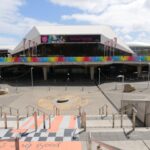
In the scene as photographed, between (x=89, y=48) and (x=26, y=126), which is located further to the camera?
(x=89, y=48)

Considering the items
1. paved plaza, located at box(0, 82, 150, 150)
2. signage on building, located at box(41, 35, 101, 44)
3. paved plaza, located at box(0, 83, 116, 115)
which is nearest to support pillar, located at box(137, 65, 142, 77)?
paved plaza, located at box(0, 82, 150, 150)

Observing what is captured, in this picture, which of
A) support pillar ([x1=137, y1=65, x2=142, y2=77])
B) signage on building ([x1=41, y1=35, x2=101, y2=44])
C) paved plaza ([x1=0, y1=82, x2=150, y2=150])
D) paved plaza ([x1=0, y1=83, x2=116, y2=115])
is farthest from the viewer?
signage on building ([x1=41, y1=35, x2=101, y2=44])

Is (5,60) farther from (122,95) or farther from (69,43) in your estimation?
(122,95)

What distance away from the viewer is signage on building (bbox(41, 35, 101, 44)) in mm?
50906

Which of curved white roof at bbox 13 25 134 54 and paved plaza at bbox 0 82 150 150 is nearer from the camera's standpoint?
paved plaza at bbox 0 82 150 150

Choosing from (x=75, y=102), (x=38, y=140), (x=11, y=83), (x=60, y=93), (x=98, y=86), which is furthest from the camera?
(x=11, y=83)

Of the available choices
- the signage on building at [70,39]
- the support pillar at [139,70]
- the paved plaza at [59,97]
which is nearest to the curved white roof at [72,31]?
the signage on building at [70,39]

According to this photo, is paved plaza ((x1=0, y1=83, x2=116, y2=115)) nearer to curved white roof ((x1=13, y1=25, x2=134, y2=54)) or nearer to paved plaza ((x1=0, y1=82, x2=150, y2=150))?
paved plaza ((x1=0, y1=82, x2=150, y2=150))

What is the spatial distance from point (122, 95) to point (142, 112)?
16182 millimetres

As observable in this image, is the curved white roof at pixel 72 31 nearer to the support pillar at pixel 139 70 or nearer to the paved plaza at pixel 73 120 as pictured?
the support pillar at pixel 139 70

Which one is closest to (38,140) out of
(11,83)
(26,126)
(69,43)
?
(26,126)

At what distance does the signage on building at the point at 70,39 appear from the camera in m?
50.9

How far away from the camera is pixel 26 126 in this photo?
55.1ft

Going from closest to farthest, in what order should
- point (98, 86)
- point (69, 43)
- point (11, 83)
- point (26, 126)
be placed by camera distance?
point (26, 126), point (98, 86), point (11, 83), point (69, 43)
